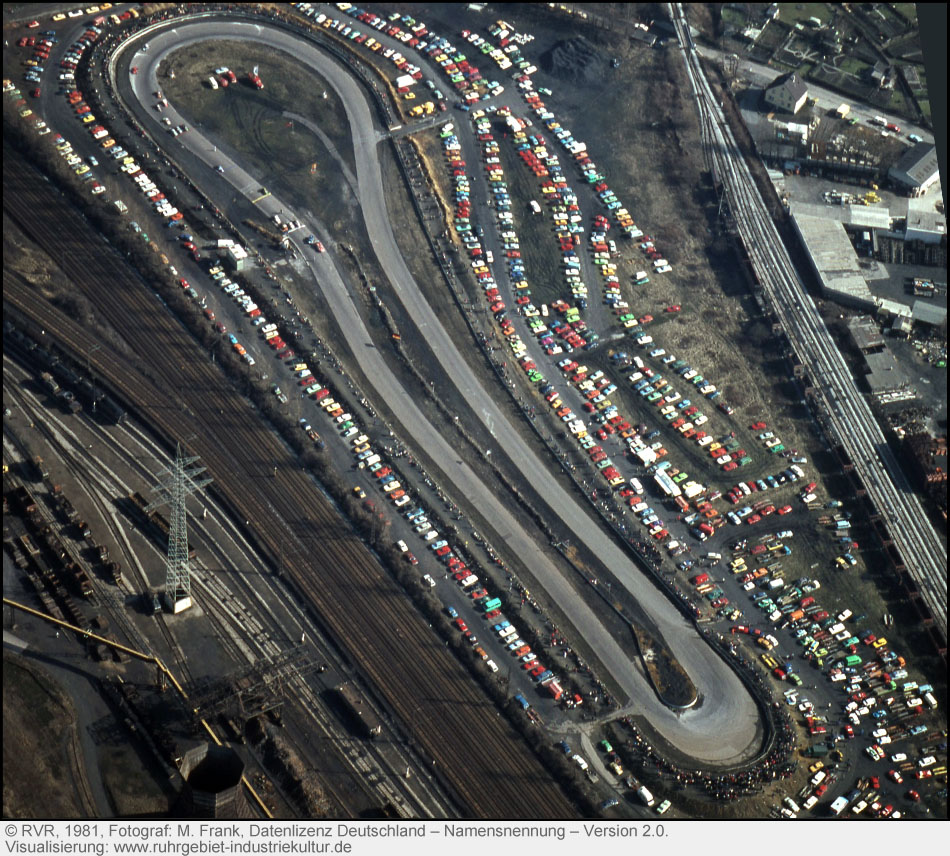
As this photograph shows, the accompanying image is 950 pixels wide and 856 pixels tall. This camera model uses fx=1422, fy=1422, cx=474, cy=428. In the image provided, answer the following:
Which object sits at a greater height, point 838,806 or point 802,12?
point 802,12

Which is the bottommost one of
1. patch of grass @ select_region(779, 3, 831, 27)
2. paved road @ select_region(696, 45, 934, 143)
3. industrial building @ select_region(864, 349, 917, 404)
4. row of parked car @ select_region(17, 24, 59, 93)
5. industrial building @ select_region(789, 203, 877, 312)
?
industrial building @ select_region(864, 349, 917, 404)

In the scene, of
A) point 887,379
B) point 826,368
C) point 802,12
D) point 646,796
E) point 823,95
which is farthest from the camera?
point 802,12

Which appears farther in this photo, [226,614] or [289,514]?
[289,514]

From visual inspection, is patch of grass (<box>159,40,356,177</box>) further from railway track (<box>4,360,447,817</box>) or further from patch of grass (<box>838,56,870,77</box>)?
patch of grass (<box>838,56,870,77</box>)

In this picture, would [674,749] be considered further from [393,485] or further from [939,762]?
[393,485]

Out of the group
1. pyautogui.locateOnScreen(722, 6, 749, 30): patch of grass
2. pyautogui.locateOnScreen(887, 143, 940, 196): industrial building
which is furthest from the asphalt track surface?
pyautogui.locateOnScreen(887, 143, 940, 196): industrial building

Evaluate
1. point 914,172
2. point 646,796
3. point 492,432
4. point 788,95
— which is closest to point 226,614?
point 492,432

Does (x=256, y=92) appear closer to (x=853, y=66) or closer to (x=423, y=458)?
(x=423, y=458)

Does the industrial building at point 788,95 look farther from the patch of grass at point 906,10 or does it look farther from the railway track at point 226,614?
the railway track at point 226,614
